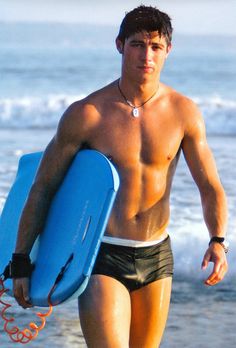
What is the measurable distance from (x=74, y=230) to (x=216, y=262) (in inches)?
20.7

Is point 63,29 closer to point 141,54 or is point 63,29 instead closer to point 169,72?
point 169,72

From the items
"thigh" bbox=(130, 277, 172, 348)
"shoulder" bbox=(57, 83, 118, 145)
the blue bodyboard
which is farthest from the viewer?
"thigh" bbox=(130, 277, 172, 348)

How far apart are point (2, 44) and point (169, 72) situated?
801 cm

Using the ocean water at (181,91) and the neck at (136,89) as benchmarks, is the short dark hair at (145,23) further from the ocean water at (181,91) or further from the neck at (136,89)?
the ocean water at (181,91)

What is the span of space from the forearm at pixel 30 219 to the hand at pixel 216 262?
64 cm

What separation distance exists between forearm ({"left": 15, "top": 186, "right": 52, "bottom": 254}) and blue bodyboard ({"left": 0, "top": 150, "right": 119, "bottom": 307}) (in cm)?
6

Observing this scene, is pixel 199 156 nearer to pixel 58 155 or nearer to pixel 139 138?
pixel 139 138

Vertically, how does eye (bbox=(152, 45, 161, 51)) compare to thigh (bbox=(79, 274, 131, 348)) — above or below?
above

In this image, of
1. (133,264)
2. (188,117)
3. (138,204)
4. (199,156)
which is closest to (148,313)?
(133,264)

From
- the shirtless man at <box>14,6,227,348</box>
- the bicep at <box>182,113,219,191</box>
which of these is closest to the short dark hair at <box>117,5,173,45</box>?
the shirtless man at <box>14,6,227,348</box>

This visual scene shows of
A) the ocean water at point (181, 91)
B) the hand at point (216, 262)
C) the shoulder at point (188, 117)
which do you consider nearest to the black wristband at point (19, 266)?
the hand at point (216, 262)

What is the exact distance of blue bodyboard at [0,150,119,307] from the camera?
4.04m

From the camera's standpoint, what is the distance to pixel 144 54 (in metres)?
4.26

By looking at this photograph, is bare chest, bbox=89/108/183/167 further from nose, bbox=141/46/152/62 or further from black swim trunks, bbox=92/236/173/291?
black swim trunks, bbox=92/236/173/291
